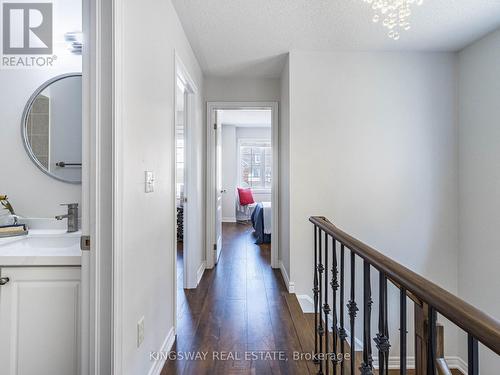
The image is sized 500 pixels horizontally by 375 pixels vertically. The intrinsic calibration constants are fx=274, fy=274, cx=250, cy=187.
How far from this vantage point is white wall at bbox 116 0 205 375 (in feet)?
4.22

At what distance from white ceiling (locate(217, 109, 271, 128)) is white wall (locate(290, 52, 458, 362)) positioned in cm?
296

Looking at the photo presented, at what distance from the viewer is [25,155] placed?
1688 millimetres

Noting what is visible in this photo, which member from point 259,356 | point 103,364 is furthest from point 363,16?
point 103,364

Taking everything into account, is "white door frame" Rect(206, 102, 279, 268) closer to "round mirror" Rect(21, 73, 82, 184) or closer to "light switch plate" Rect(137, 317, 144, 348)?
"round mirror" Rect(21, 73, 82, 184)

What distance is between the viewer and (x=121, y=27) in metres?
1.21

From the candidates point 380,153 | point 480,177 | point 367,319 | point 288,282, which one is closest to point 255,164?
point 380,153

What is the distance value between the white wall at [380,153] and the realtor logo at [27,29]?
6.67 feet

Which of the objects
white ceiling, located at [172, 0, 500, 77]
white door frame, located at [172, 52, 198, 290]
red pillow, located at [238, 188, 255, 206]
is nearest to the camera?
white ceiling, located at [172, 0, 500, 77]

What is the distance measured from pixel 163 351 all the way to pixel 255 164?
20.0ft

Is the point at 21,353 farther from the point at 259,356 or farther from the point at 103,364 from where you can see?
the point at 259,356

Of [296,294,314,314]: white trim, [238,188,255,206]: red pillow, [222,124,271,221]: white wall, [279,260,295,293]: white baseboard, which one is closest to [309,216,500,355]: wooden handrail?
[296,294,314,314]: white trim

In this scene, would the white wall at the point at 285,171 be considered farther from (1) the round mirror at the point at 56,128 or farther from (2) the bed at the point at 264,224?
(1) the round mirror at the point at 56,128

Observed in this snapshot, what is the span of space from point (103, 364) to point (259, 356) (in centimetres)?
105

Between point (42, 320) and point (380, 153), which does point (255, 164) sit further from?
point (42, 320)
